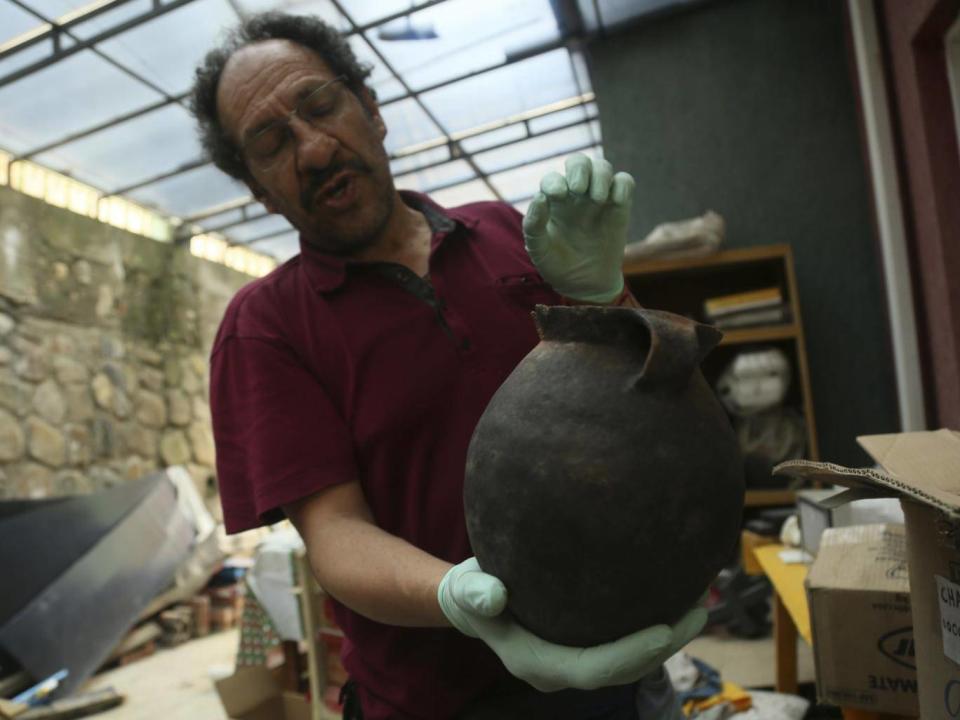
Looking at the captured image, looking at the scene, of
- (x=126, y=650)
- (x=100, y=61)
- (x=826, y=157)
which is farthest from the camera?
(x=126, y=650)

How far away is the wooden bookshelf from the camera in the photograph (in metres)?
2.65

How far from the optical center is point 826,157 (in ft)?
9.50

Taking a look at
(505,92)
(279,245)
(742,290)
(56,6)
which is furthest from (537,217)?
(279,245)

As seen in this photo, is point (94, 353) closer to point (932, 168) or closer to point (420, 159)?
point (420, 159)

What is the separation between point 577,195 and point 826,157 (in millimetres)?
2504

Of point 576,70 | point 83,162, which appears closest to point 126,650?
point 83,162

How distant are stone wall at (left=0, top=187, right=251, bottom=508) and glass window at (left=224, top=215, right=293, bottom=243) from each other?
14.1 inches

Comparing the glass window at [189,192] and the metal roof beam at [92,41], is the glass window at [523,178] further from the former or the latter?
the metal roof beam at [92,41]

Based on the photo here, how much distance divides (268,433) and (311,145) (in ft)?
1.43

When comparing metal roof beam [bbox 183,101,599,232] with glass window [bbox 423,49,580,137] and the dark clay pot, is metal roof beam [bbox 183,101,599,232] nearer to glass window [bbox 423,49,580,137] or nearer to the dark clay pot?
glass window [bbox 423,49,580,137]

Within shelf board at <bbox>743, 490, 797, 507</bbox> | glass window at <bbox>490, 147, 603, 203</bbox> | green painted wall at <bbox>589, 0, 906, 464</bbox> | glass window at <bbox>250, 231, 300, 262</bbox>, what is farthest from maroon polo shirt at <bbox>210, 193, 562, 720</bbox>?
glass window at <bbox>250, 231, 300, 262</bbox>

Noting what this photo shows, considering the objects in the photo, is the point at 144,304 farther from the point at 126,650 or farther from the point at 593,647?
the point at 593,647

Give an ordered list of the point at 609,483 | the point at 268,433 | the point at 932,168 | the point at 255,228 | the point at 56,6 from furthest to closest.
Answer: the point at 255,228
the point at 56,6
the point at 932,168
the point at 268,433
the point at 609,483

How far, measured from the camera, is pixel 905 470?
2.50ft
